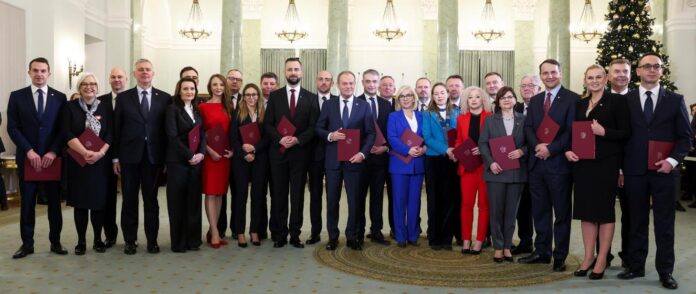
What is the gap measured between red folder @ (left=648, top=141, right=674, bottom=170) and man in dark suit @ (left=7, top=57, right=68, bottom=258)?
16.5 feet

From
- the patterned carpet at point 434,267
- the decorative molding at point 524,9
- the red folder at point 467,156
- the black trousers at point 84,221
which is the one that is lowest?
the patterned carpet at point 434,267

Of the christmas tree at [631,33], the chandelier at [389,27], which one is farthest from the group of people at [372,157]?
the chandelier at [389,27]

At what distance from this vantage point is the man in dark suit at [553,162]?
527 centimetres

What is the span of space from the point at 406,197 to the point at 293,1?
45.9 ft

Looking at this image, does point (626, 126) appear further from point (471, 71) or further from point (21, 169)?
point (471, 71)

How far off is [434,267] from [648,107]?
2.16 metres

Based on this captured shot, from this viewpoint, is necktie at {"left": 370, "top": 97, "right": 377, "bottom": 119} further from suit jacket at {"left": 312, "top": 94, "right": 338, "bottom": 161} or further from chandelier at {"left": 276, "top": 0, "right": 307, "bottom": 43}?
chandelier at {"left": 276, "top": 0, "right": 307, "bottom": 43}

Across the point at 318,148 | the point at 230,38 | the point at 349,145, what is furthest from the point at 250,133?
the point at 230,38

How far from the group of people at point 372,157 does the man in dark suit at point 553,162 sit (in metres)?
0.01

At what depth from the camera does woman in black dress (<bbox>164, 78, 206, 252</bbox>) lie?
19.2 ft

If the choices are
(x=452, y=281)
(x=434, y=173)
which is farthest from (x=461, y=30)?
(x=452, y=281)

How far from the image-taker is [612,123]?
16.2 ft

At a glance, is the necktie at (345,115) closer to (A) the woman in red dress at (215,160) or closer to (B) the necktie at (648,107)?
(A) the woman in red dress at (215,160)

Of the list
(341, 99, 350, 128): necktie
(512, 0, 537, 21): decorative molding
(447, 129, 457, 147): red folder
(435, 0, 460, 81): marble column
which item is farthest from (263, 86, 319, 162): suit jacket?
(512, 0, 537, 21): decorative molding
